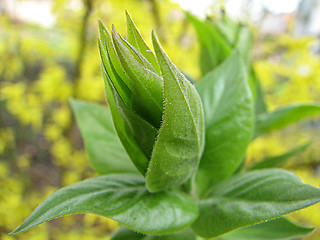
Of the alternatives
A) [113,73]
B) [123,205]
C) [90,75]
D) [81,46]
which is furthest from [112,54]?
[90,75]

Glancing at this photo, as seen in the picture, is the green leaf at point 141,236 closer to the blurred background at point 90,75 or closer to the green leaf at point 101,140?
the green leaf at point 101,140

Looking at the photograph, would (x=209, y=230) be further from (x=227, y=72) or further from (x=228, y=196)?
A: (x=227, y=72)

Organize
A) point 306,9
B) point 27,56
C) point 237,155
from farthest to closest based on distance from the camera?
1. point 306,9
2. point 27,56
3. point 237,155

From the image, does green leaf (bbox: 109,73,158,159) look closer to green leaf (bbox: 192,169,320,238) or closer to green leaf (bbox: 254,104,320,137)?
green leaf (bbox: 192,169,320,238)

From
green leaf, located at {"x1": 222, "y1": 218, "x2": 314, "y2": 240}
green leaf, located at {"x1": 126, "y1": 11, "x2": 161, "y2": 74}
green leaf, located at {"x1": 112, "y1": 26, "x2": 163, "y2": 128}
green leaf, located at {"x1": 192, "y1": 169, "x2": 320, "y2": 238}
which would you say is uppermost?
green leaf, located at {"x1": 126, "y1": 11, "x2": 161, "y2": 74}

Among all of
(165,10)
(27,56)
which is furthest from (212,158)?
(27,56)

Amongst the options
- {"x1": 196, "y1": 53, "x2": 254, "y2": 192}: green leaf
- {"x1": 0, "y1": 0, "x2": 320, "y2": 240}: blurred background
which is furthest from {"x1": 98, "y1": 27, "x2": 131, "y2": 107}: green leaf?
{"x1": 0, "y1": 0, "x2": 320, "y2": 240}: blurred background
